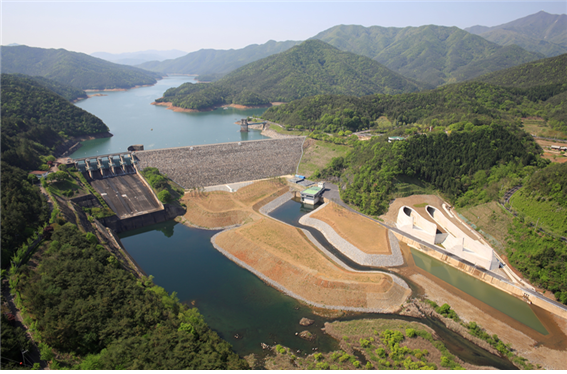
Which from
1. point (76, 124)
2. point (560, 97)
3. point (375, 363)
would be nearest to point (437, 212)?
point (375, 363)

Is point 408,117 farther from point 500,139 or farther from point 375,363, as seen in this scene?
point 375,363

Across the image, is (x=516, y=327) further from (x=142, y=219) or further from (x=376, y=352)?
(x=142, y=219)

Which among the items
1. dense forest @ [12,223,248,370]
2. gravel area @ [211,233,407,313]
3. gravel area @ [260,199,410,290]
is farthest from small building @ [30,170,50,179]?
gravel area @ [260,199,410,290]

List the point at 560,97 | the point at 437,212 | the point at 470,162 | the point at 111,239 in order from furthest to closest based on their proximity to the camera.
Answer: the point at 560,97
the point at 470,162
the point at 437,212
the point at 111,239

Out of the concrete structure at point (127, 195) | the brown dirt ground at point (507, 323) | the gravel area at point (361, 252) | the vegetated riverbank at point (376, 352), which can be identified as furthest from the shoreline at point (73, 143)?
the brown dirt ground at point (507, 323)

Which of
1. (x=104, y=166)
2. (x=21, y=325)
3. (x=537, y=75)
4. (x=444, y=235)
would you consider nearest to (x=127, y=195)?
(x=104, y=166)

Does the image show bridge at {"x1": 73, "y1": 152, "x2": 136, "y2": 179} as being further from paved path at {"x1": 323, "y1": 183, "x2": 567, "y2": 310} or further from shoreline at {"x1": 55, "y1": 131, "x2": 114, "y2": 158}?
paved path at {"x1": 323, "y1": 183, "x2": 567, "y2": 310}
